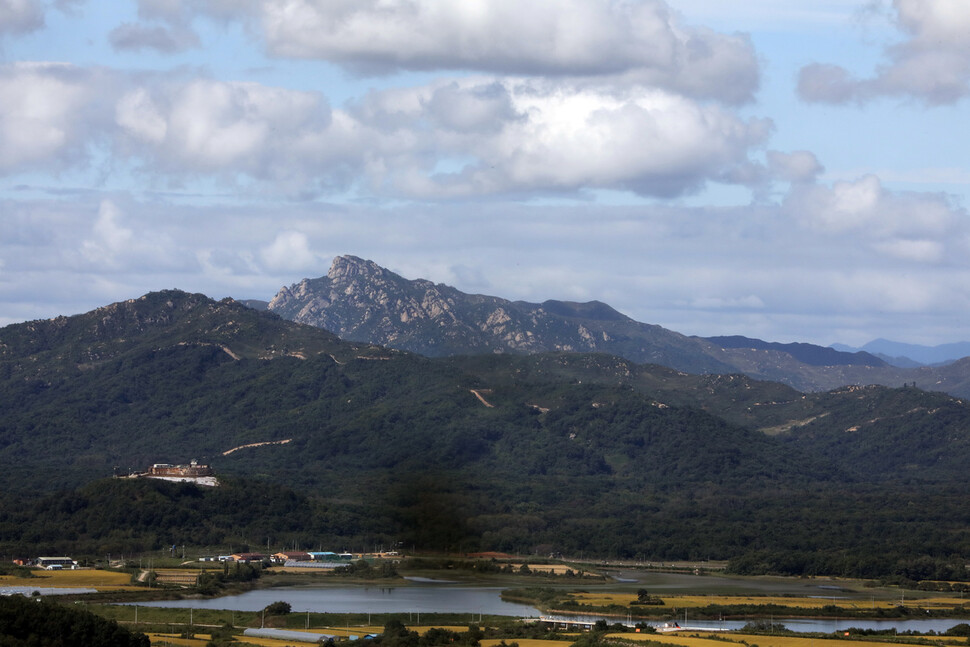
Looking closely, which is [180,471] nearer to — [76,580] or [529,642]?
[76,580]

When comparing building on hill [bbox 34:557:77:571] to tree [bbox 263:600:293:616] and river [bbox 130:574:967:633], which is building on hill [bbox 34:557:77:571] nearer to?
river [bbox 130:574:967:633]

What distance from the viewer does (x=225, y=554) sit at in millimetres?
160875

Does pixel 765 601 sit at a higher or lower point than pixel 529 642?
higher

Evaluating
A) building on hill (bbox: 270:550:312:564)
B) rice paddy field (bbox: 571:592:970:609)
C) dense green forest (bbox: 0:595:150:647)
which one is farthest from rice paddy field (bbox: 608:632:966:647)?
building on hill (bbox: 270:550:312:564)

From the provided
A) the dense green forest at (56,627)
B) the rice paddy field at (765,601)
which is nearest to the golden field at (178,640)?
the dense green forest at (56,627)

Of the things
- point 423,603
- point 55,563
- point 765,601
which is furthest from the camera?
point 55,563

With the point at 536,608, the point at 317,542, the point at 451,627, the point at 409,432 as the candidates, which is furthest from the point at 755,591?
the point at 409,432

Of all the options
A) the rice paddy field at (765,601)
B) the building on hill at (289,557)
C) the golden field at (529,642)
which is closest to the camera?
the golden field at (529,642)

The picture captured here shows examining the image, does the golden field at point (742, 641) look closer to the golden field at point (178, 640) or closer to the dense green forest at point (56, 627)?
the golden field at point (178, 640)

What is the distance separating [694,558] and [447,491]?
69.3m

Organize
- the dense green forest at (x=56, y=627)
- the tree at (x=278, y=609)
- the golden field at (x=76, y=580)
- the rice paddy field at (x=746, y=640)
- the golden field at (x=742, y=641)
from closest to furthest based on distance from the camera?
the dense green forest at (x=56, y=627) → the golden field at (x=742, y=641) → the rice paddy field at (x=746, y=640) → the tree at (x=278, y=609) → the golden field at (x=76, y=580)

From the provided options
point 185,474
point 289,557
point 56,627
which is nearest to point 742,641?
point 56,627

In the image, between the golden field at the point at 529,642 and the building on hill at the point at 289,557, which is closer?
the golden field at the point at 529,642

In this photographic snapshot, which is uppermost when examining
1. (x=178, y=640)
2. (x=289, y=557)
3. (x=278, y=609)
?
(x=289, y=557)
